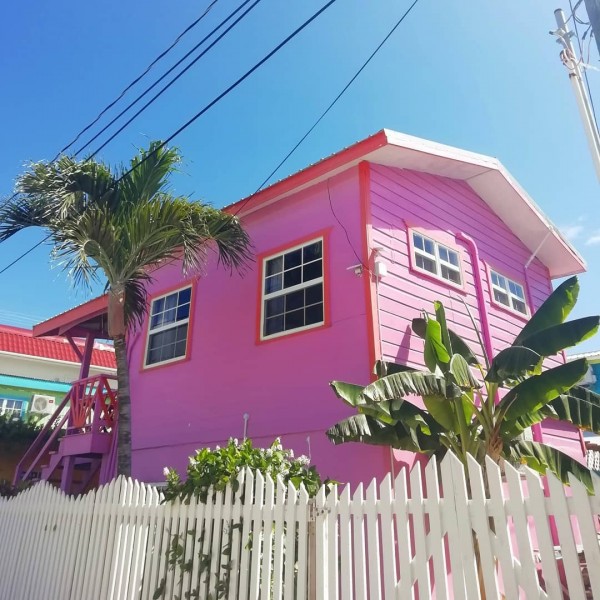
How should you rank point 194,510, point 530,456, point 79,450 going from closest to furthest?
point 194,510 → point 530,456 → point 79,450

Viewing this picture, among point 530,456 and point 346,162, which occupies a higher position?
point 346,162

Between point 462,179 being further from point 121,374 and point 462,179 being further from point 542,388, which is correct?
point 121,374

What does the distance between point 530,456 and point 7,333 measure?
781 inches

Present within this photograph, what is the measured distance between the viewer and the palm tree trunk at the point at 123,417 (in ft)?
23.0

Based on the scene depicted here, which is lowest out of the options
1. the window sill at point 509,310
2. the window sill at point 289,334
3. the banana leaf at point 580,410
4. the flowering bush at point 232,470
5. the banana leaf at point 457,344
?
the flowering bush at point 232,470

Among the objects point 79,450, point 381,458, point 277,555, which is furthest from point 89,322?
point 277,555

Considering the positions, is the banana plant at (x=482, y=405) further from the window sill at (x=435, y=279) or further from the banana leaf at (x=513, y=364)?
the window sill at (x=435, y=279)

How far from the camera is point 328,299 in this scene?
7973mm

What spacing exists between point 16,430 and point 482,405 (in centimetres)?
1226

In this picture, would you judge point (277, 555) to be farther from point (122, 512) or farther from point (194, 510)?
point (122, 512)

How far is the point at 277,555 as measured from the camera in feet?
13.3

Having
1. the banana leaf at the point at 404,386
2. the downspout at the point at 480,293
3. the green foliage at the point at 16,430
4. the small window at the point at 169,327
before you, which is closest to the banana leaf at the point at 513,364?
the banana leaf at the point at 404,386

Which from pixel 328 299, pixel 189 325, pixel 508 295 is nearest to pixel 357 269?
pixel 328 299

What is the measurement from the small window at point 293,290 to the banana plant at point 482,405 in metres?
2.15
